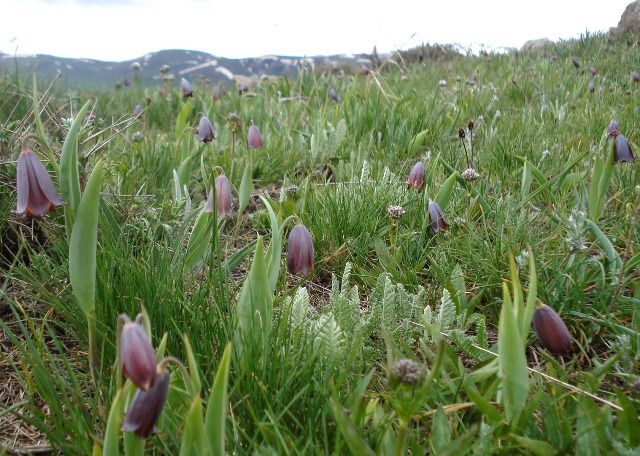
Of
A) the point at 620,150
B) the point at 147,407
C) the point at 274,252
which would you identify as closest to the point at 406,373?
the point at 147,407

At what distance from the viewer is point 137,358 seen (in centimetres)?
80

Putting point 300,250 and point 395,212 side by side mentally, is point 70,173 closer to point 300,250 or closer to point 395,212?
point 300,250

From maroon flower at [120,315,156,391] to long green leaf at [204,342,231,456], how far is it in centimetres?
10

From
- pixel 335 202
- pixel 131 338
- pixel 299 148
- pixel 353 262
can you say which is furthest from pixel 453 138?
pixel 131 338

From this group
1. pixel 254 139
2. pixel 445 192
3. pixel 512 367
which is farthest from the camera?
pixel 254 139

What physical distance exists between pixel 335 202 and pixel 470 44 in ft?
19.7

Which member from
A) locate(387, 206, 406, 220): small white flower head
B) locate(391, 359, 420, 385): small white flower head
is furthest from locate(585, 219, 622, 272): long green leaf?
locate(391, 359, 420, 385): small white flower head

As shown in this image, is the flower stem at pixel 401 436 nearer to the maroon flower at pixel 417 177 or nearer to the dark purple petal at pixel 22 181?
the dark purple petal at pixel 22 181

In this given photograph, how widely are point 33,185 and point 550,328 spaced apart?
49.7 inches

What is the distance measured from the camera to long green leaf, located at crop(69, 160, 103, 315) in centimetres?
118

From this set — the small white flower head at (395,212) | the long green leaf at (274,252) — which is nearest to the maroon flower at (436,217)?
the small white flower head at (395,212)

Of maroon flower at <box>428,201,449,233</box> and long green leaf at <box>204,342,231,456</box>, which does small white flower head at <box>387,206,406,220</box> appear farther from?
long green leaf at <box>204,342,231,456</box>

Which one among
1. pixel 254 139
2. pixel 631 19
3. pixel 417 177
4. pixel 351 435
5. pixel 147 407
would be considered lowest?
pixel 351 435

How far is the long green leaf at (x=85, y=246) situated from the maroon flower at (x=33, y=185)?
0.53 ft
